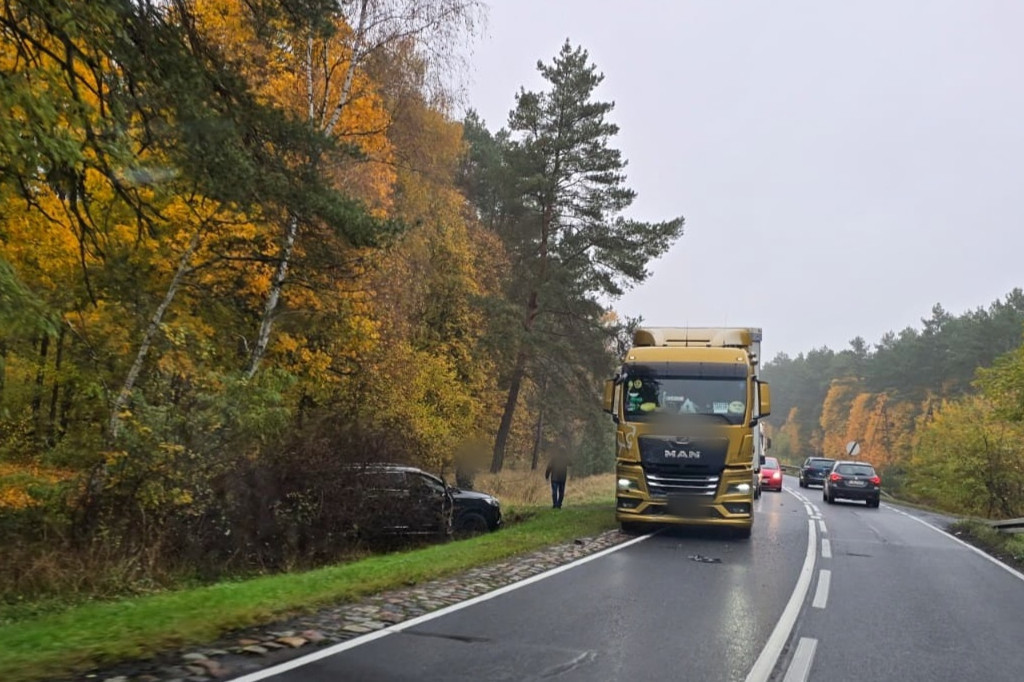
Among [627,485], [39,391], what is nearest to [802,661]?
[627,485]

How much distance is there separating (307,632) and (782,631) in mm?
4435

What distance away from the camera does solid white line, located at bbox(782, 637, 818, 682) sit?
5.74 m

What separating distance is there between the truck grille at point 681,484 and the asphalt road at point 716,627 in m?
1.10

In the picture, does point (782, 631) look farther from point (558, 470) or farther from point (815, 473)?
point (815, 473)

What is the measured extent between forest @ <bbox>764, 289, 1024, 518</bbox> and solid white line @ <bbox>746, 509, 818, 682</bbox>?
41.5 ft

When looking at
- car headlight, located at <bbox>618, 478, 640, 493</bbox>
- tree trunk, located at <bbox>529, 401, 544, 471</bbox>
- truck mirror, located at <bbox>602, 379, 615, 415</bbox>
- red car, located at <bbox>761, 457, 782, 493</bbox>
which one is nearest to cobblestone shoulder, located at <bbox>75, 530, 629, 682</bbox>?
car headlight, located at <bbox>618, 478, 640, 493</bbox>

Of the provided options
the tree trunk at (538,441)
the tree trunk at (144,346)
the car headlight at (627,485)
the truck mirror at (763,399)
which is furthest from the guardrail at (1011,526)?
the tree trunk at (538,441)

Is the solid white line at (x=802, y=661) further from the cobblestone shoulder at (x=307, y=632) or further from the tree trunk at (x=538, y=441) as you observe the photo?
the tree trunk at (x=538, y=441)

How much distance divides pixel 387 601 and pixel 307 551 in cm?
615

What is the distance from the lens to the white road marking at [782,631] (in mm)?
5832

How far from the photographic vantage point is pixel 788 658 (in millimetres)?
6262

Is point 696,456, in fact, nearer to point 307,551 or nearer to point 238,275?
point 307,551

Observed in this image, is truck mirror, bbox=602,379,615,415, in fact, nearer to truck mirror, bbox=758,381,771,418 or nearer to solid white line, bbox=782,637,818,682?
truck mirror, bbox=758,381,771,418

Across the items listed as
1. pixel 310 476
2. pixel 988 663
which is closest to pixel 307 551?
pixel 310 476
